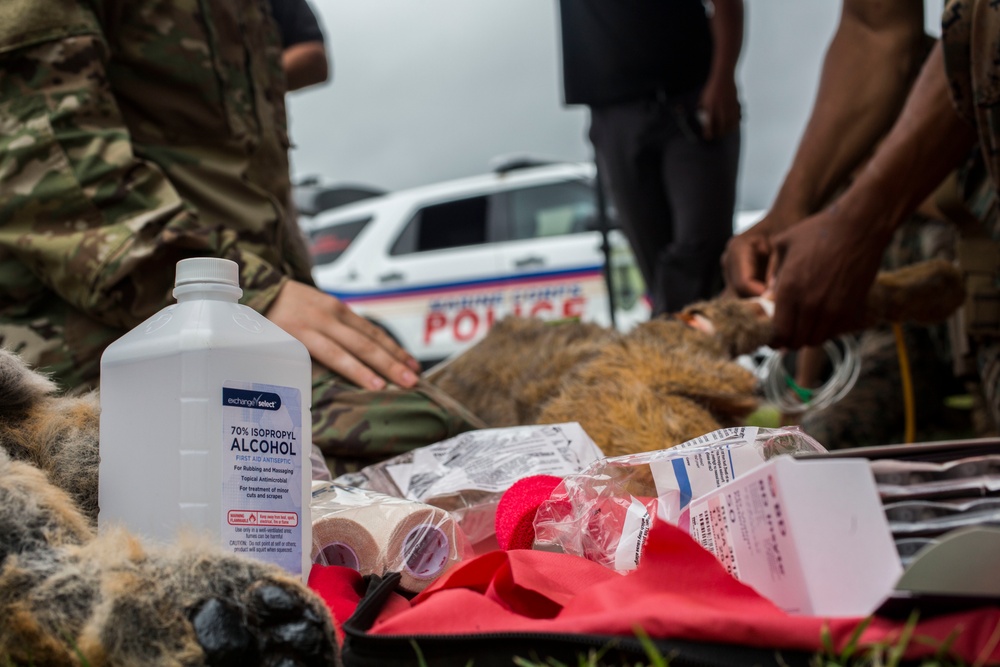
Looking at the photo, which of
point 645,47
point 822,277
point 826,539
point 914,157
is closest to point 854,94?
point 914,157

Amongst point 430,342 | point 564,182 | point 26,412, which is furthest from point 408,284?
point 26,412

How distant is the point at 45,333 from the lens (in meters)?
1.64

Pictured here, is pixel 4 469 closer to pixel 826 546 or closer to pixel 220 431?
pixel 220 431

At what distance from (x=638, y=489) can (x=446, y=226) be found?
7649mm

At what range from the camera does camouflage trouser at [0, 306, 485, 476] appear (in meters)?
1.61

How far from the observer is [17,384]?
962mm

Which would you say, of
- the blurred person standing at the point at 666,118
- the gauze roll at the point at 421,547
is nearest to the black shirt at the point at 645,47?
the blurred person standing at the point at 666,118

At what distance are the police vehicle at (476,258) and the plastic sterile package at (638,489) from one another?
597 cm

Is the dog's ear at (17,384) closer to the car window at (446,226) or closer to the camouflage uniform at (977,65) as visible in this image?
the camouflage uniform at (977,65)

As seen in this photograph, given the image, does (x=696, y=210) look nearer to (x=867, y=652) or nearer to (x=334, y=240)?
(x=867, y=652)

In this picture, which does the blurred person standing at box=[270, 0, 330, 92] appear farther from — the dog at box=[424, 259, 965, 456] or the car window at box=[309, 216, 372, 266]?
the car window at box=[309, 216, 372, 266]

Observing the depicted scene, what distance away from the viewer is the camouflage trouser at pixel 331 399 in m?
1.61

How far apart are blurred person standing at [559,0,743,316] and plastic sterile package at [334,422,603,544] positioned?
189 cm

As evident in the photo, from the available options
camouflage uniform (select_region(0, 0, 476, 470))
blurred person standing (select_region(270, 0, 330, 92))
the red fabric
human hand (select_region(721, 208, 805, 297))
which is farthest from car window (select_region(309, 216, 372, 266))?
the red fabric
